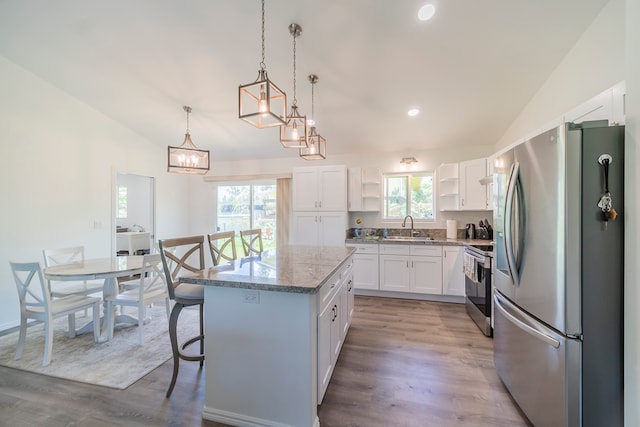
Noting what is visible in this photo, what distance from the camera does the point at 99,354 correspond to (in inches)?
99.7

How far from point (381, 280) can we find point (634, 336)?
10.2 feet

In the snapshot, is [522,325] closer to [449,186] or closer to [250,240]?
[250,240]

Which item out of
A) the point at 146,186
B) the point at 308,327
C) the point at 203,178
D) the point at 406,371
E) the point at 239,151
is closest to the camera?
the point at 308,327

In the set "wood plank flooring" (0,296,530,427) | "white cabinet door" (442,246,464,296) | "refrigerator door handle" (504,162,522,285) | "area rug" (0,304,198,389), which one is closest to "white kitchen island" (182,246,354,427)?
"wood plank flooring" (0,296,530,427)

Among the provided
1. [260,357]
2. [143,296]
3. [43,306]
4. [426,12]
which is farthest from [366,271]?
[43,306]

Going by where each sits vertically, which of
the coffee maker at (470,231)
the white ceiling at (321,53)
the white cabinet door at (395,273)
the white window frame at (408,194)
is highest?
the white ceiling at (321,53)

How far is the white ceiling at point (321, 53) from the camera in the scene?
7.55ft

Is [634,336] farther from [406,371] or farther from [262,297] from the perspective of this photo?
[262,297]

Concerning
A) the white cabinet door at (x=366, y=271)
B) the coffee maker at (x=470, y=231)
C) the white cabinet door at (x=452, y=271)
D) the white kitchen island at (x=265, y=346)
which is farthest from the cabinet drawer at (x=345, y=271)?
the coffee maker at (x=470, y=231)

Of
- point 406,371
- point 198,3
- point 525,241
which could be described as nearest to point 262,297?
point 406,371

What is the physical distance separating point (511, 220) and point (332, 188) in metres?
3.07

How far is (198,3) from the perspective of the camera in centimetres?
228

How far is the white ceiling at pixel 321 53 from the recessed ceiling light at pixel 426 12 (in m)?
0.05

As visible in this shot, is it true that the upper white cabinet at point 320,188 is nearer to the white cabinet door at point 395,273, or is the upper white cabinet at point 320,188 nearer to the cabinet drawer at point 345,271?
the white cabinet door at point 395,273
